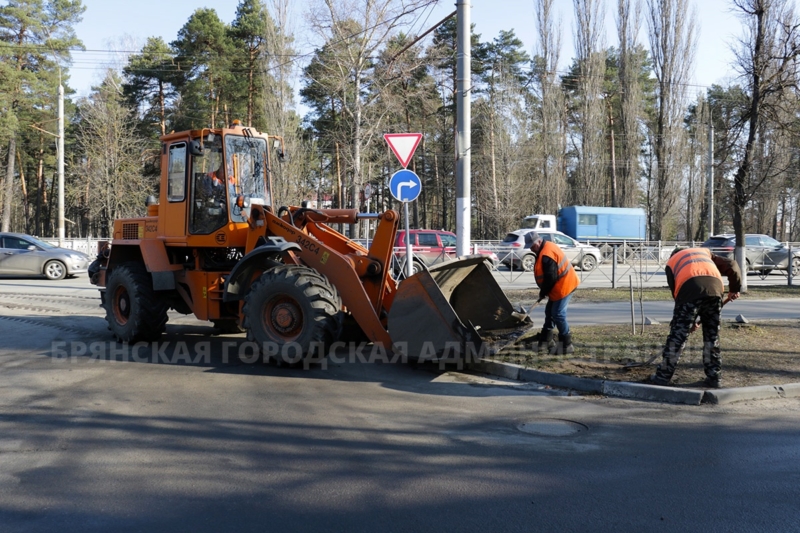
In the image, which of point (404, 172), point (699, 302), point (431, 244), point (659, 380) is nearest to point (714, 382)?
point (659, 380)

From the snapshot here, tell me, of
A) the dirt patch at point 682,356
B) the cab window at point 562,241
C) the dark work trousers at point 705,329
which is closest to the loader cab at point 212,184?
the dirt patch at point 682,356

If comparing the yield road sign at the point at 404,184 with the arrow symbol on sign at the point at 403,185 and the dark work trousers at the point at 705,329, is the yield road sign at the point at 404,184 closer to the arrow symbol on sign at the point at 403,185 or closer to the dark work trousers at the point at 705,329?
the arrow symbol on sign at the point at 403,185

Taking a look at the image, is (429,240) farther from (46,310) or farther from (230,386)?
(230,386)

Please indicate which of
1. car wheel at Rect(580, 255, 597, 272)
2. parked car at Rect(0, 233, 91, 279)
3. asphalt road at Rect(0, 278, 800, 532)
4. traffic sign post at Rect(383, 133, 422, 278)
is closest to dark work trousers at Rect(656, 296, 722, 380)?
asphalt road at Rect(0, 278, 800, 532)

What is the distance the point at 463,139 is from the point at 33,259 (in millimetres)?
16599

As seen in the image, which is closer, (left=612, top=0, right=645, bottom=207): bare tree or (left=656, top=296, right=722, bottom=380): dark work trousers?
(left=656, top=296, right=722, bottom=380): dark work trousers

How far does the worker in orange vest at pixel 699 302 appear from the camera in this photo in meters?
7.06

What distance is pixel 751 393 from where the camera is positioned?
7.12 m

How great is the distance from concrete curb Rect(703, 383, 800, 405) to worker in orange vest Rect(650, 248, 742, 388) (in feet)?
0.70

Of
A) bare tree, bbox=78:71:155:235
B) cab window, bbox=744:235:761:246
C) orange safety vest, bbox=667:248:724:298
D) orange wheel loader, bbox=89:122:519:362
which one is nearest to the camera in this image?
orange safety vest, bbox=667:248:724:298

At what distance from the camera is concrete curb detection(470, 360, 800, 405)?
6.99 meters

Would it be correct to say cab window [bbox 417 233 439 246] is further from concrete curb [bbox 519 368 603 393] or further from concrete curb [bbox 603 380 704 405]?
concrete curb [bbox 603 380 704 405]

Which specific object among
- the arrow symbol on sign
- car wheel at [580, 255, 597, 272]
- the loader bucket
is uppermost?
the arrow symbol on sign

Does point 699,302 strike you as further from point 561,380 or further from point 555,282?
point 555,282
